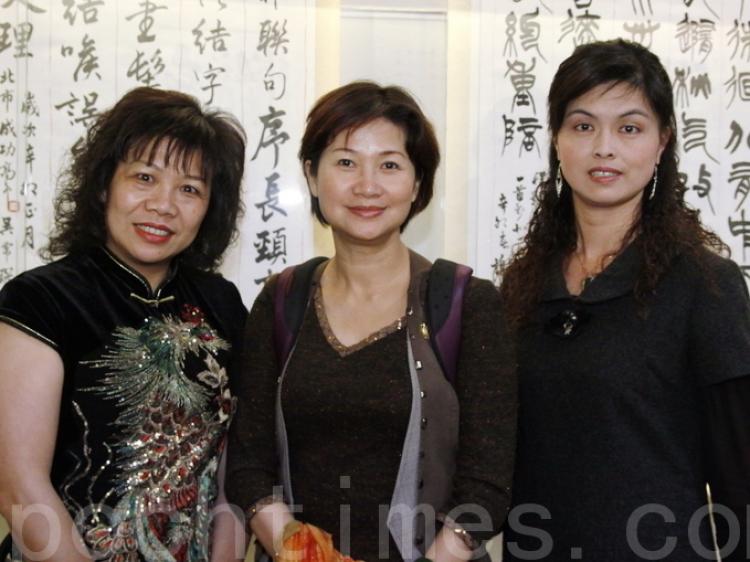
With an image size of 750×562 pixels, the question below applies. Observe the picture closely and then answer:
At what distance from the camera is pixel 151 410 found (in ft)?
4.32

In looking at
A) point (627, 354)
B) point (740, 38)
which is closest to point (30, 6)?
point (627, 354)

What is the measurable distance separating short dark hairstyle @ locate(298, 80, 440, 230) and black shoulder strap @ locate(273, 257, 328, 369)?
19cm

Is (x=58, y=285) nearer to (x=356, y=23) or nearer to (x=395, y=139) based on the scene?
(x=395, y=139)

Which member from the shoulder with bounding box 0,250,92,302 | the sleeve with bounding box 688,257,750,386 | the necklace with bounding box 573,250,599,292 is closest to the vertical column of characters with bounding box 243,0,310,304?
the shoulder with bounding box 0,250,92,302

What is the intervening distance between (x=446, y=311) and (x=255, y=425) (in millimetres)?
384

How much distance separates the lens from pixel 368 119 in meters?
1.33

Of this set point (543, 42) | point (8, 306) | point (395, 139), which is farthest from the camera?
point (543, 42)

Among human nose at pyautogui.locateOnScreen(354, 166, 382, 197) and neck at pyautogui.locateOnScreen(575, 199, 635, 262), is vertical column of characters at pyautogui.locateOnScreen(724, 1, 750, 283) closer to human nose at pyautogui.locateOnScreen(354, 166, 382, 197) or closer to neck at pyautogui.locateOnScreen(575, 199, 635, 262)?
neck at pyautogui.locateOnScreen(575, 199, 635, 262)

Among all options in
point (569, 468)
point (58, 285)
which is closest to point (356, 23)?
point (58, 285)

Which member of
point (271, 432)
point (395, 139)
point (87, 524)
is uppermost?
point (395, 139)

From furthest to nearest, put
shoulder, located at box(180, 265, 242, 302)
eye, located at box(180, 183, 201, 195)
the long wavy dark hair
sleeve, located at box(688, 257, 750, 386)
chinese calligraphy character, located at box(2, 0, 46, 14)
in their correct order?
chinese calligraphy character, located at box(2, 0, 46, 14) → shoulder, located at box(180, 265, 242, 302) → eye, located at box(180, 183, 201, 195) → the long wavy dark hair → sleeve, located at box(688, 257, 750, 386)

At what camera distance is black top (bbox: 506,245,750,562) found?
1.22 m

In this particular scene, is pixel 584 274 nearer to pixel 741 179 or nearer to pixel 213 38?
A: pixel 741 179

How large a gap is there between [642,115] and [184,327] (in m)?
0.86
